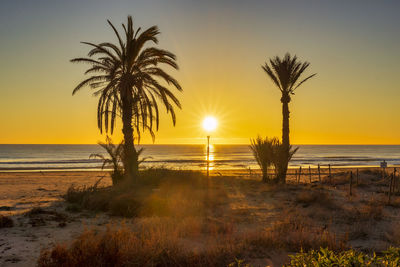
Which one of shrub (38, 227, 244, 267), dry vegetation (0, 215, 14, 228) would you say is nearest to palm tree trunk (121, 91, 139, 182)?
dry vegetation (0, 215, 14, 228)

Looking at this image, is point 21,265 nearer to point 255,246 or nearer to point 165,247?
point 165,247

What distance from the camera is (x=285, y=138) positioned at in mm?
19719

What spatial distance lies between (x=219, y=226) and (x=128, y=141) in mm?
10278

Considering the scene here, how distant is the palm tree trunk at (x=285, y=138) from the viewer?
19316 mm

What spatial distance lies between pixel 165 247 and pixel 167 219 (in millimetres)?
3590

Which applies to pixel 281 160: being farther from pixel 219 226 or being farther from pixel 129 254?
pixel 129 254

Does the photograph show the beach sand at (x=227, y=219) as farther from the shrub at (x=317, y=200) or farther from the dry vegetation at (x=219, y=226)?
the shrub at (x=317, y=200)

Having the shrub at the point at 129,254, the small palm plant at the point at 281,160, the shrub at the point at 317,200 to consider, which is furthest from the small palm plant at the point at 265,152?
the shrub at the point at 129,254

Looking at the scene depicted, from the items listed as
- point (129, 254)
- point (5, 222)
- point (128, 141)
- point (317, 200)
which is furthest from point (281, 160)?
point (5, 222)

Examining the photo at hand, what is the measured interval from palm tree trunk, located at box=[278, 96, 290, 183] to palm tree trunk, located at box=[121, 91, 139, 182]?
9309mm

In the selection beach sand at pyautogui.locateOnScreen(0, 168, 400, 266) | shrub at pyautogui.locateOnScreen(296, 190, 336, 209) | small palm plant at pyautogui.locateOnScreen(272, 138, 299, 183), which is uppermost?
small palm plant at pyautogui.locateOnScreen(272, 138, 299, 183)

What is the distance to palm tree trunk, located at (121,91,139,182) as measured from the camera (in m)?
17.4

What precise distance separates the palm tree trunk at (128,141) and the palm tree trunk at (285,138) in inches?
367

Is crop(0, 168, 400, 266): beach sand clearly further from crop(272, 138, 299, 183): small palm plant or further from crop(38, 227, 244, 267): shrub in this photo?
crop(272, 138, 299, 183): small palm plant
